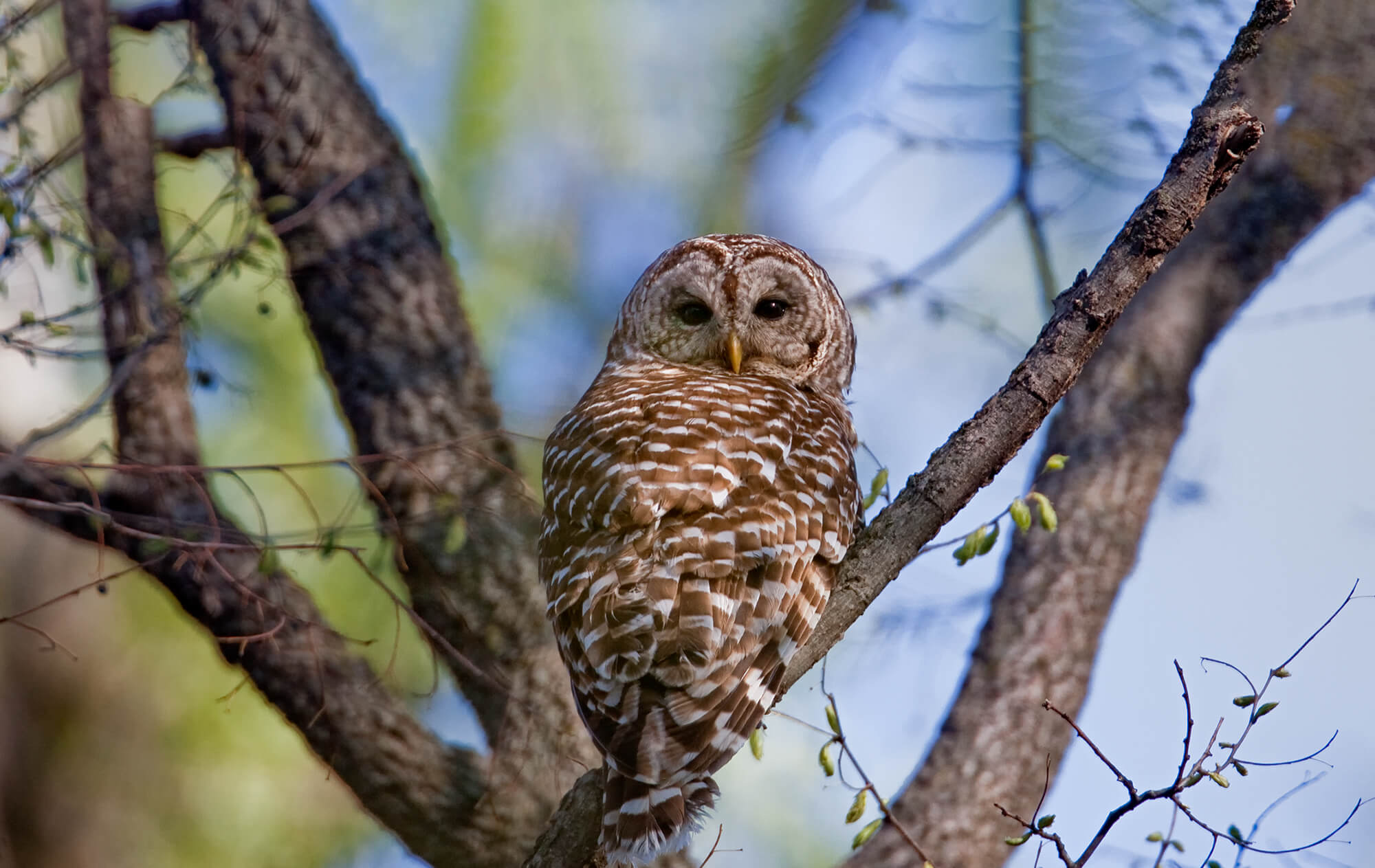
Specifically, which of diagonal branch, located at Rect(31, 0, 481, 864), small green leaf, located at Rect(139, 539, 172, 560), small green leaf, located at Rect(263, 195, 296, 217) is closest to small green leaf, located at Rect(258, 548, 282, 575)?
small green leaf, located at Rect(139, 539, 172, 560)

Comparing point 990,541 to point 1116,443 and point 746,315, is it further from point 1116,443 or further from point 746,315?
point 1116,443

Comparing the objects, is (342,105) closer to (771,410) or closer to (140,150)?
(140,150)

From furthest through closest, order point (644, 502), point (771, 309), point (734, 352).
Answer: point (771, 309) < point (734, 352) < point (644, 502)

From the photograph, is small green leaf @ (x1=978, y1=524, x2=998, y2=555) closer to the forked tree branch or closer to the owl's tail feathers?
the forked tree branch

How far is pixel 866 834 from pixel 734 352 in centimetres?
170

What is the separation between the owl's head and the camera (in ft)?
13.5

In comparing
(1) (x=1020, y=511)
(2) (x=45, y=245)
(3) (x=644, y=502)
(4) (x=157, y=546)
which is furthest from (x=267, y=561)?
(1) (x=1020, y=511)

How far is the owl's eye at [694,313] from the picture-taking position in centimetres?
421

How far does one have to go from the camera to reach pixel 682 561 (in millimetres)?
2699

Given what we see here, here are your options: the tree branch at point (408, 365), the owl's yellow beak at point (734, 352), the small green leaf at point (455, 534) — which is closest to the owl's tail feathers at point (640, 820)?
the owl's yellow beak at point (734, 352)

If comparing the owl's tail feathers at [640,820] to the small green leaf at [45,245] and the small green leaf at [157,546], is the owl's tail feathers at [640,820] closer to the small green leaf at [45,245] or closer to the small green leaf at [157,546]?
the small green leaf at [157,546]

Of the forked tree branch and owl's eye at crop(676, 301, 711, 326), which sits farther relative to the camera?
owl's eye at crop(676, 301, 711, 326)

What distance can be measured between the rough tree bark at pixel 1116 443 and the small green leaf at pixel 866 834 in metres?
2.04

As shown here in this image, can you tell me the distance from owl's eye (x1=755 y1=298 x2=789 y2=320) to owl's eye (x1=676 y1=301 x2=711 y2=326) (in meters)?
0.19
